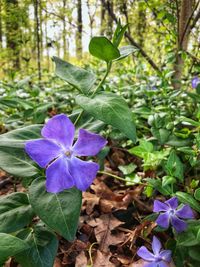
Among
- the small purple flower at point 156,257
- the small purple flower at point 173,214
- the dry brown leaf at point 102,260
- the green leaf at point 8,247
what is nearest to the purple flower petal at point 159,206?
the small purple flower at point 173,214

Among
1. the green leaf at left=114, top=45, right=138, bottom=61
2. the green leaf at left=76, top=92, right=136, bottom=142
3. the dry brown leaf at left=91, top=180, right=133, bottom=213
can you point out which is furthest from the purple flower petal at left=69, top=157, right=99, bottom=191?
the dry brown leaf at left=91, top=180, right=133, bottom=213

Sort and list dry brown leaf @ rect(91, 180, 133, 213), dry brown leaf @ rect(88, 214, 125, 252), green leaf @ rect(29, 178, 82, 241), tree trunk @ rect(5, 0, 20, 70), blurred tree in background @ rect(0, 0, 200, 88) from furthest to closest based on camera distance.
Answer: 1. tree trunk @ rect(5, 0, 20, 70)
2. blurred tree in background @ rect(0, 0, 200, 88)
3. dry brown leaf @ rect(91, 180, 133, 213)
4. dry brown leaf @ rect(88, 214, 125, 252)
5. green leaf @ rect(29, 178, 82, 241)

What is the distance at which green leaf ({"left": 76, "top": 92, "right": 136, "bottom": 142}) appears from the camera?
0.83 m

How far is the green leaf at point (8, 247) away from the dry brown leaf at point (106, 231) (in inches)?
22.4

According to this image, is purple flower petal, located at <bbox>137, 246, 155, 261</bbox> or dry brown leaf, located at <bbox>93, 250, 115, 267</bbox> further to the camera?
dry brown leaf, located at <bbox>93, 250, 115, 267</bbox>

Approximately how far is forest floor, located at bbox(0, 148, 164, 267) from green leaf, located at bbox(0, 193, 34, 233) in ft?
0.86

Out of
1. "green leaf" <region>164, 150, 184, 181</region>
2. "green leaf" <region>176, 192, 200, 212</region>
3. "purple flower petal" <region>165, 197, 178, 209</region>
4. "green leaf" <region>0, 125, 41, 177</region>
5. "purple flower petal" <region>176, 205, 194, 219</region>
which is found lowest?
"purple flower petal" <region>176, 205, 194, 219</region>

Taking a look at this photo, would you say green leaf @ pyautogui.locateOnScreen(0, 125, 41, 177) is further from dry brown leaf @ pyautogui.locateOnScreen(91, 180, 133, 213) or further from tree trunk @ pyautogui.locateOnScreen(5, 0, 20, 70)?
tree trunk @ pyautogui.locateOnScreen(5, 0, 20, 70)

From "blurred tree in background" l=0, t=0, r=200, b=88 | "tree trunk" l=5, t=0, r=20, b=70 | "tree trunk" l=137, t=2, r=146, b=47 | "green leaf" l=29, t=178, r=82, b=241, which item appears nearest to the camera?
"green leaf" l=29, t=178, r=82, b=241

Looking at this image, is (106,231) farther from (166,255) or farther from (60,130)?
(60,130)

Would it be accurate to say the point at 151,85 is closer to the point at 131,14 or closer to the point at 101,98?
the point at 101,98

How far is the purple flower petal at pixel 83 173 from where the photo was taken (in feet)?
2.69

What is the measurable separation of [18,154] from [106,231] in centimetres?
52

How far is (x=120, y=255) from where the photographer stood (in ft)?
3.95
